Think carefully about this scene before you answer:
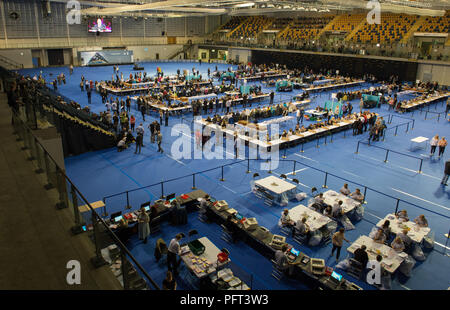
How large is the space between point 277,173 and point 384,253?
304 inches

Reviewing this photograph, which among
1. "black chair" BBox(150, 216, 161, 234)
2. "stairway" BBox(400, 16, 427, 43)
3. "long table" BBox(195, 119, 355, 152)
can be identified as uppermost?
"stairway" BBox(400, 16, 427, 43)

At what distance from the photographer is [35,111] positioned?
1234 centimetres

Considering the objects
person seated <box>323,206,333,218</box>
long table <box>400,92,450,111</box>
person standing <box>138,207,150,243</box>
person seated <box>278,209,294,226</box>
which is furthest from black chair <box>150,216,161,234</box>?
long table <box>400,92,450,111</box>

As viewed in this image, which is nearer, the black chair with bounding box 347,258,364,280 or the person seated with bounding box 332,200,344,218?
the black chair with bounding box 347,258,364,280

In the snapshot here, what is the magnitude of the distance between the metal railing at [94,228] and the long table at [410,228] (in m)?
9.28

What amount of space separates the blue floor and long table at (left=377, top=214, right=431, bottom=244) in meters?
0.73

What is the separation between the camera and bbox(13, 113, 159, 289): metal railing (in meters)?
4.85

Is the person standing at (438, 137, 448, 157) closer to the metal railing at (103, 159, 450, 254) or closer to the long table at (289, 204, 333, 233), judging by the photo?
the metal railing at (103, 159, 450, 254)

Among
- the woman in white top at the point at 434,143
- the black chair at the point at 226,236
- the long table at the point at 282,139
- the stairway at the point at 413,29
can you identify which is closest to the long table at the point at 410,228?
the black chair at the point at 226,236

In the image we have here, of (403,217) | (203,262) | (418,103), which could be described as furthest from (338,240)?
(418,103)

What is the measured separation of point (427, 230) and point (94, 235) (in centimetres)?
1110

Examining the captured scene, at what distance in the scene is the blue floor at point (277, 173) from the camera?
10906 millimetres

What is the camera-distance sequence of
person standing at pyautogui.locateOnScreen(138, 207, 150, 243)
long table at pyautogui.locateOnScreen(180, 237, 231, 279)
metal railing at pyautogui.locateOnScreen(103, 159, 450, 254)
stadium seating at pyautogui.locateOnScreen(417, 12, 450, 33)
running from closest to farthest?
1. long table at pyautogui.locateOnScreen(180, 237, 231, 279)
2. person standing at pyautogui.locateOnScreen(138, 207, 150, 243)
3. metal railing at pyautogui.locateOnScreen(103, 159, 450, 254)
4. stadium seating at pyautogui.locateOnScreen(417, 12, 450, 33)

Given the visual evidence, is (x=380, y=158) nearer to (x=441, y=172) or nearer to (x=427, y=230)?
(x=441, y=172)
